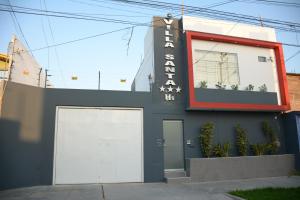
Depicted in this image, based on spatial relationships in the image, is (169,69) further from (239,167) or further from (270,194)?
(270,194)

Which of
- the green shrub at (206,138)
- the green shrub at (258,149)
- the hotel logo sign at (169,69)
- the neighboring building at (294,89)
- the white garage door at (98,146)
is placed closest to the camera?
the white garage door at (98,146)

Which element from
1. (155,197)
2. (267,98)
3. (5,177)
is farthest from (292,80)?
(5,177)

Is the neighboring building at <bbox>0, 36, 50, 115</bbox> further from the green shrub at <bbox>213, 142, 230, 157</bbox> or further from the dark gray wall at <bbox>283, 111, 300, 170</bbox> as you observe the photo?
the dark gray wall at <bbox>283, 111, 300, 170</bbox>

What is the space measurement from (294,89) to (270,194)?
8672 mm

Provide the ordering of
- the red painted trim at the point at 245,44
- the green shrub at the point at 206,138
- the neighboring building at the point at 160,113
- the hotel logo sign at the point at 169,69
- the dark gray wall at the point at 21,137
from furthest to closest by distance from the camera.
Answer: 1. the hotel logo sign at the point at 169,69
2. the red painted trim at the point at 245,44
3. the green shrub at the point at 206,138
4. the neighboring building at the point at 160,113
5. the dark gray wall at the point at 21,137

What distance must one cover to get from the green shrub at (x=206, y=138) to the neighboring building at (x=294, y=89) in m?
6.07

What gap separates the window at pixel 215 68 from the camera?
11.8m

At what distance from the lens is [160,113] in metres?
10.6

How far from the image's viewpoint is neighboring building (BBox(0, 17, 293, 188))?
365 inches

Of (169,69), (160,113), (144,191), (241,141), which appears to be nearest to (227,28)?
(169,69)

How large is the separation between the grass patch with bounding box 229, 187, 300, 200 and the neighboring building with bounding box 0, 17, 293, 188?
226 cm

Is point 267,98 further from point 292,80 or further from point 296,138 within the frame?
point 292,80

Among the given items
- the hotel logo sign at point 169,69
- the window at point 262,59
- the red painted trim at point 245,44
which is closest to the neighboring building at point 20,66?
the hotel logo sign at point 169,69

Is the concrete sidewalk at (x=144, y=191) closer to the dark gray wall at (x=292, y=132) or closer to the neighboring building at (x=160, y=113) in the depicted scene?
the neighboring building at (x=160, y=113)
